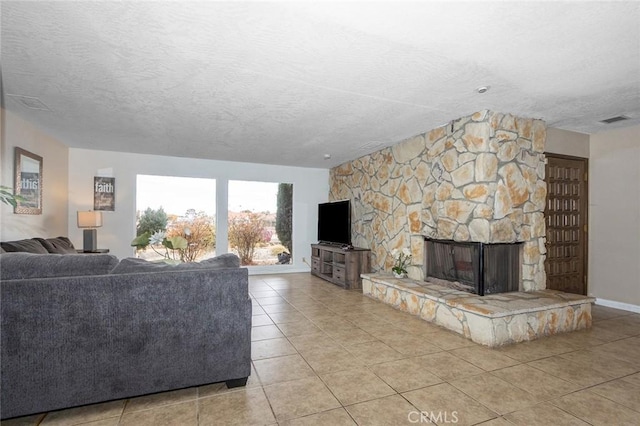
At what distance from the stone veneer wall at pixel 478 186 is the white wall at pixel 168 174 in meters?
2.91

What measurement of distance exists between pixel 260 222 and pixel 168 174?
214 centimetres

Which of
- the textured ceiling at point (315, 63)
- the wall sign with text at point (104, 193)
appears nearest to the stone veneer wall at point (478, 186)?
the textured ceiling at point (315, 63)

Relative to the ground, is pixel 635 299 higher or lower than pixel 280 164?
lower

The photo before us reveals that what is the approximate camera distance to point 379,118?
12.4 feet

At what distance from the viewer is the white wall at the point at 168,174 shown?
560cm

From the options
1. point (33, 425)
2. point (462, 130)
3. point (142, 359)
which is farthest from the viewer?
point (462, 130)

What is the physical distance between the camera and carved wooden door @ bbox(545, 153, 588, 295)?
4.30 meters

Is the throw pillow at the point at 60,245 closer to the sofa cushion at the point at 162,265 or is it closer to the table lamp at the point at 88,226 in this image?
the table lamp at the point at 88,226

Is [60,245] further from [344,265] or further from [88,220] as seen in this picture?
[344,265]

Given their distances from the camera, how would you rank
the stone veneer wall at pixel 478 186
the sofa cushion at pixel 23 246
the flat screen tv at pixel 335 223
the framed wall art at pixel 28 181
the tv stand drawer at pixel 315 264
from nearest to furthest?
the sofa cushion at pixel 23 246, the stone veneer wall at pixel 478 186, the framed wall art at pixel 28 181, the flat screen tv at pixel 335 223, the tv stand drawer at pixel 315 264

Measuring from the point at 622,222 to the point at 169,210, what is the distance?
7574 millimetres

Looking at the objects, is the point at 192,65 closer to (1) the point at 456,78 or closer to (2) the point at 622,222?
(1) the point at 456,78

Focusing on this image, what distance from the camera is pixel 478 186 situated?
139 inches

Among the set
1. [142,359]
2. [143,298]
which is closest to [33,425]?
[142,359]
